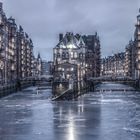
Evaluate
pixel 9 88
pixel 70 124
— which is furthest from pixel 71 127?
pixel 9 88

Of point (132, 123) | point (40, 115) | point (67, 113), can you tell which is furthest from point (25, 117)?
point (132, 123)

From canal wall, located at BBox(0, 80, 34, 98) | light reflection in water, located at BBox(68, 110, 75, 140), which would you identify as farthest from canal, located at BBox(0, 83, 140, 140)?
canal wall, located at BBox(0, 80, 34, 98)

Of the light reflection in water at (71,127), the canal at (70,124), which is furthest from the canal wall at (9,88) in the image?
the light reflection in water at (71,127)

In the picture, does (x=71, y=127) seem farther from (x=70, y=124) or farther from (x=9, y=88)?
(x=9, y=88)

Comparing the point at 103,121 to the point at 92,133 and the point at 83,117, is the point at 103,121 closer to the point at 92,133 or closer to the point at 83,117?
the point at 83,117

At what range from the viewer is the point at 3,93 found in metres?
149

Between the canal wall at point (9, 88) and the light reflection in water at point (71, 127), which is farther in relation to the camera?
the canal wall at point (9, 88)

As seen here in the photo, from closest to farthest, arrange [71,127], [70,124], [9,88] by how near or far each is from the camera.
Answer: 1. [71,127]
2. [70,124]
3. [9,88]

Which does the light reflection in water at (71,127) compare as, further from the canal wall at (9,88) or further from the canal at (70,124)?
the canal wall at (9,88)

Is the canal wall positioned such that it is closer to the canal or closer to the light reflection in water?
the canal

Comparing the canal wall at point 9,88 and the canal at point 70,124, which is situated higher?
the canal wall at point 9,88

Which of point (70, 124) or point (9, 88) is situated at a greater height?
point (9, 88)

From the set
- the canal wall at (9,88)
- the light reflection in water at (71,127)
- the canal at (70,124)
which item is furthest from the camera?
the canal wall at (9,88)

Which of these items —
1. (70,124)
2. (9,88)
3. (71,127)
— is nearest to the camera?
(71,127)
